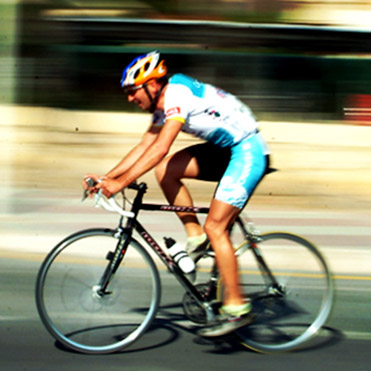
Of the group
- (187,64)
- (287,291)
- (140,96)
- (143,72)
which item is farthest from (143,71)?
(187,64)

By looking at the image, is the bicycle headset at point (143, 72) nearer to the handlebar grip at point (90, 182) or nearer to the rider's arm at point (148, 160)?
the rider's arm at point (148, 160)

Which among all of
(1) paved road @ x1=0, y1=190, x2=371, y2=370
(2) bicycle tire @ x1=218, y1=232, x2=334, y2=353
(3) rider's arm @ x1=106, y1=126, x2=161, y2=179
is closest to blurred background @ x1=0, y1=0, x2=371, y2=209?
(1) paved road @ x1=0, y1=190, x2=371, y2=370

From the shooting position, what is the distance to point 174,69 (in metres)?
11.8

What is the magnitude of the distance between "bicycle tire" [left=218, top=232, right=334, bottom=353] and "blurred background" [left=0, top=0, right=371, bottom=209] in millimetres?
6582

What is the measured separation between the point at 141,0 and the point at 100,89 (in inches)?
61.1

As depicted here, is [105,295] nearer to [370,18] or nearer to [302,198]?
[302,198]

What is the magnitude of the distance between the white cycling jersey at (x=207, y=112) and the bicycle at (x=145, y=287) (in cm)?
49

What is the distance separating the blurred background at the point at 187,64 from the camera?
11516 mm

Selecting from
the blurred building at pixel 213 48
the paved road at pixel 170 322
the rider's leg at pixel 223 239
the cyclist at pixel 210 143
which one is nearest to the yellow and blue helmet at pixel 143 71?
the cyclist at pixel 210 143

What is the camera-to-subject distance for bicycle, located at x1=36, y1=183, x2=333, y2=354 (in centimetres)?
455

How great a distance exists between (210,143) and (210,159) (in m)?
0.10

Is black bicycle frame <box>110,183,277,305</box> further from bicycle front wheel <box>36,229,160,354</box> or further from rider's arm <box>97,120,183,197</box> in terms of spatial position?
rider's arm <box>97,120,183,197</box>

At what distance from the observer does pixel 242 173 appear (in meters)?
4.54

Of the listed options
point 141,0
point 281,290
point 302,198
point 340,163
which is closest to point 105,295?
point 281,290
